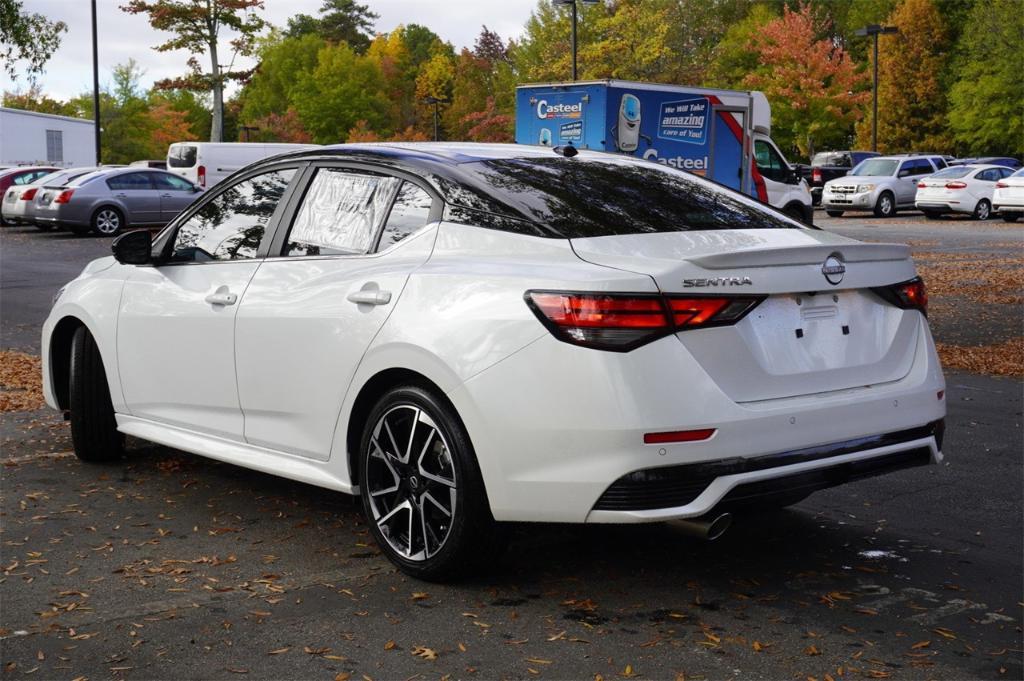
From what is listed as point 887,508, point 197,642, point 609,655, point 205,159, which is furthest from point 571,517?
point 205,159

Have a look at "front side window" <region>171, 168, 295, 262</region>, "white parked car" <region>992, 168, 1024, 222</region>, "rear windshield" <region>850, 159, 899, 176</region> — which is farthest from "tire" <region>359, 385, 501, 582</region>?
"rear windshield" <region>850, 159, 899, 176</region>

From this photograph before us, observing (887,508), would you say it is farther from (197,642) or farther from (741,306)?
(197,642)

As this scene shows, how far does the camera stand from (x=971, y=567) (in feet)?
15.6

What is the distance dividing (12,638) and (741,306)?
2.61 m

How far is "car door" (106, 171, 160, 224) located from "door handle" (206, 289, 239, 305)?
24.4 metres

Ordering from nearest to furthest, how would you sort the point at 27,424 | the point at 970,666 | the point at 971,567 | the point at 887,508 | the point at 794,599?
the point at 970,666 → the point at 794,599 → the point at 971,567 → the point at 887,508 → the point at 27,424

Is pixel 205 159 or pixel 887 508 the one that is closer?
pixel 887 508

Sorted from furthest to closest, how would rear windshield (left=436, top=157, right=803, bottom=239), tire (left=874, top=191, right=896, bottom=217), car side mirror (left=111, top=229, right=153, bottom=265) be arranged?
tire (left=874, top=191, right=896, bottom=217) → car side mirror (left=111, top=229, right=153, bottom=265) → rear windshield (left=436, top=157, right=803, bottom=239)

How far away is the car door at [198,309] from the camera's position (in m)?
5.45

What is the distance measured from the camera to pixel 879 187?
118ft

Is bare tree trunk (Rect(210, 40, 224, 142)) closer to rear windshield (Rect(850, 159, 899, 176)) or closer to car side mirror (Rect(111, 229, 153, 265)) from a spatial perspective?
rear windshield (Rect(850, 159, 899, 176))

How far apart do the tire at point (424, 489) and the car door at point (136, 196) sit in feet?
83.4

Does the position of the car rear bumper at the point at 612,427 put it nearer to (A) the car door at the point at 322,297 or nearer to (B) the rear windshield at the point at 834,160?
(A) the car door at the point at 322,297

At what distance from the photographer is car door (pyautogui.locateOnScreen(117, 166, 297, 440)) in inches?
214
